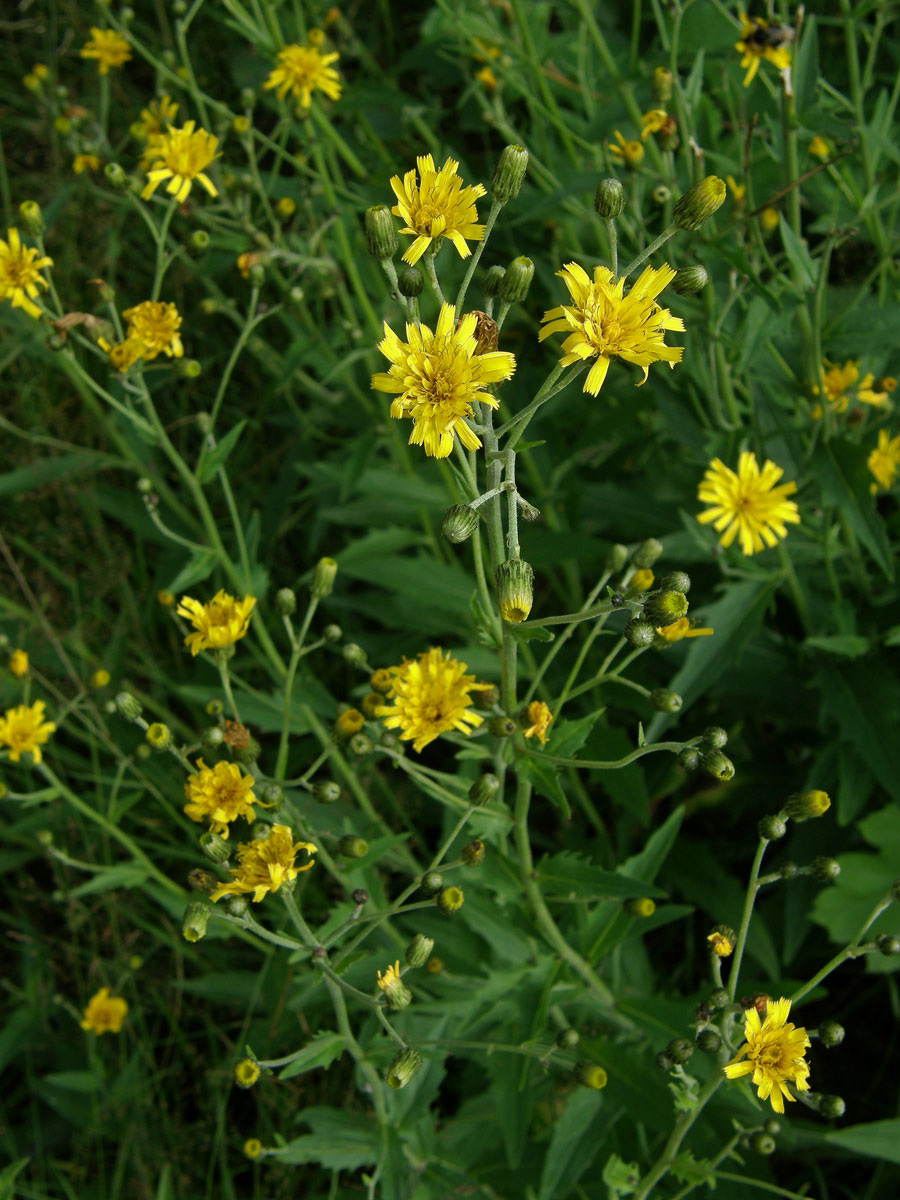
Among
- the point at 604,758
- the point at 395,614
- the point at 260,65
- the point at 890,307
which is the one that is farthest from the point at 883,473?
the point at 260,65

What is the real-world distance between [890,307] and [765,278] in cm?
53

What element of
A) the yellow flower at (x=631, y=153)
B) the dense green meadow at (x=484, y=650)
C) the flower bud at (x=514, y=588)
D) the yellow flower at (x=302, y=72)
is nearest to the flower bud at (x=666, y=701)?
the dense green meadow at (x=484, y=650)

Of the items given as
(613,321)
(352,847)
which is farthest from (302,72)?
(352,847)

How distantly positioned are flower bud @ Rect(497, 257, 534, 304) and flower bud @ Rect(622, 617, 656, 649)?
0.80m

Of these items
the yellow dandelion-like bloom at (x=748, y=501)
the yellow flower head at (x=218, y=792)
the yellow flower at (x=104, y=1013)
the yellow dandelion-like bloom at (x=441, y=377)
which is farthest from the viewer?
the yellow flower at (x=104, y=1013)

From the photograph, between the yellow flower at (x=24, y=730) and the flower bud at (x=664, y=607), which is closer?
the flower bud at (x=664, y=607)

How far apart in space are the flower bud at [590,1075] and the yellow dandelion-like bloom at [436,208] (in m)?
2.16

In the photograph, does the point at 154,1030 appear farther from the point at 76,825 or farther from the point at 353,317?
the point at 353,317

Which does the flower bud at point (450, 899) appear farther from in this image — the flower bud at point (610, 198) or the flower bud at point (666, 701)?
the flower bud at point (610, 198)

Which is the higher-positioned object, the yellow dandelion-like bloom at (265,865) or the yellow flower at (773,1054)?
the yellow dandelion-like bloom at (265,865)

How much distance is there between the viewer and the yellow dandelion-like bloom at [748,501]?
3465 millimetres

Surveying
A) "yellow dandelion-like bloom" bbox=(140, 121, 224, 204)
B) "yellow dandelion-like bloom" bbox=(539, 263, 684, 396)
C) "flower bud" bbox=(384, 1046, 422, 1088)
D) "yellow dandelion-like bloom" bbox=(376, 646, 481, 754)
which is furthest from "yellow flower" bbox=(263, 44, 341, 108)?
"flower bud" bbox=(384, 1046, 422, 1088)

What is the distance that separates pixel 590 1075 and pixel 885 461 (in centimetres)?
231

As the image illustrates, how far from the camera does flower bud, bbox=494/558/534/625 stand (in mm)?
2088
